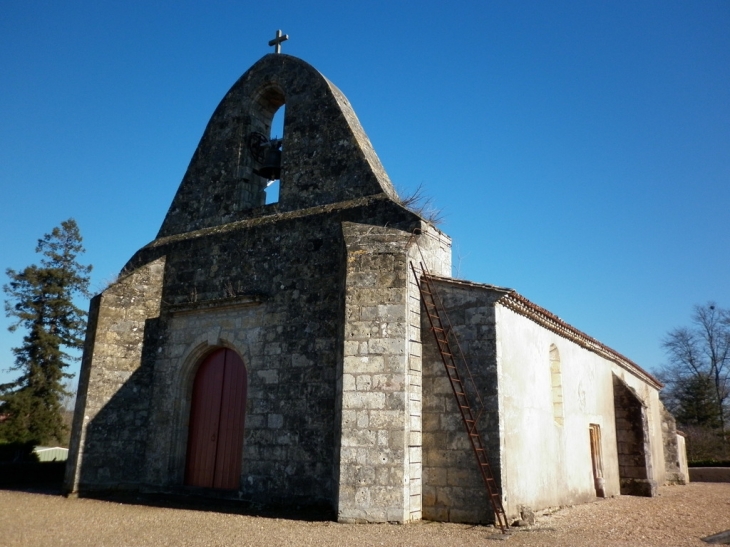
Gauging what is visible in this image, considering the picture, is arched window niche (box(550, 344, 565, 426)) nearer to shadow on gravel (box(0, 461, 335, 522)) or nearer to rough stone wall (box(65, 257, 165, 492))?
shadow on gravel (box(0, 461, 335, 522))

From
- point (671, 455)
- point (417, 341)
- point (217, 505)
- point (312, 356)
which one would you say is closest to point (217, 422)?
point (217, 505)

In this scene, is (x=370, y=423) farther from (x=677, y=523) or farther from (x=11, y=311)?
(x=11, y=311)

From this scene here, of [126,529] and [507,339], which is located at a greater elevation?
[507,339]

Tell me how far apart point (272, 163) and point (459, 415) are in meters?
5.77

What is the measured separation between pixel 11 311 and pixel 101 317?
1490cm

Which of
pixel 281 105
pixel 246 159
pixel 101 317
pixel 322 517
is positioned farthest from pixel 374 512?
pixel 281 105

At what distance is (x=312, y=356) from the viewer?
8500 millimetres

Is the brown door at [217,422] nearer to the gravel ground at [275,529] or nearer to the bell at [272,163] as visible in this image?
the gravel ground at [275,529]

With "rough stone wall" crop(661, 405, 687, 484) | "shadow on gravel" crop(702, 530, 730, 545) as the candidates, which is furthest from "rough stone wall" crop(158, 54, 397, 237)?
"rough stone wall" crop(661, 405, 687, 484)

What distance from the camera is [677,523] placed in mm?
8133

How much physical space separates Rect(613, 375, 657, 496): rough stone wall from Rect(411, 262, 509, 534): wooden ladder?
7505 mm

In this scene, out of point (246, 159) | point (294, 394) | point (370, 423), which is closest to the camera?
point (370, 423)

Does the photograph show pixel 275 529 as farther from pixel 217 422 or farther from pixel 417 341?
pixel 217 422

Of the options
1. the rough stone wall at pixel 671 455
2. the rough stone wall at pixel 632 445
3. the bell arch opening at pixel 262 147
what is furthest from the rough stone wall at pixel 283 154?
the rough stone wall at pixel 671 455
